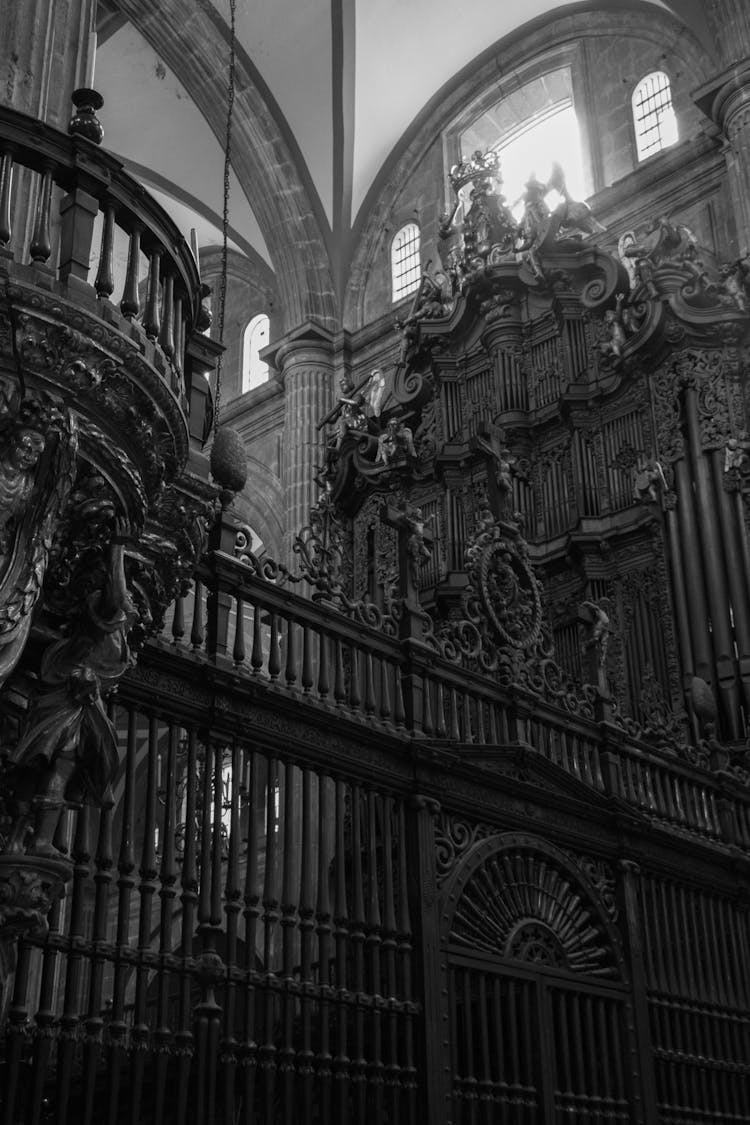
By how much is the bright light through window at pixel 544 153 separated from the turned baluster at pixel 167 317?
14.4 metres

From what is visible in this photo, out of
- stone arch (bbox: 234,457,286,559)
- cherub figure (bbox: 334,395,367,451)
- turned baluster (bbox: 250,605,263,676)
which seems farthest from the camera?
stone arch (bbox: 234,457,286,559)

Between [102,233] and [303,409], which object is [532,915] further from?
[303,409]

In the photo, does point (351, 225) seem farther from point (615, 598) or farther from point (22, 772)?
point (22, 772)

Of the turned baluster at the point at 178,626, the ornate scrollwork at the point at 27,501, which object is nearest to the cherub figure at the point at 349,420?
the turned baluster at the point at 178,626

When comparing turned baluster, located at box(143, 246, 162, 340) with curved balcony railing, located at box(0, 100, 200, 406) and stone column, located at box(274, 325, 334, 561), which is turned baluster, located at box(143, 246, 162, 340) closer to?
curved balcony railing, located at box(0, 100, 200, 406)

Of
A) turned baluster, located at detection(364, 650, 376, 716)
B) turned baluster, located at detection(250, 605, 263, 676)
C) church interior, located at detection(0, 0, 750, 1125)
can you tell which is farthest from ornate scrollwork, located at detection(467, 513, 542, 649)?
turned baluster, located at detection(250, 605, 263, 676)

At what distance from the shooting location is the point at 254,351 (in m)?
25.4

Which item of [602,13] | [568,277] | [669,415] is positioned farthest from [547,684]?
[602,13]

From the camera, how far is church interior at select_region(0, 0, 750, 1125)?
19.0 ft

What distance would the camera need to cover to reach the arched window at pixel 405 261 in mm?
22438

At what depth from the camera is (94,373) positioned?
18.1 feet

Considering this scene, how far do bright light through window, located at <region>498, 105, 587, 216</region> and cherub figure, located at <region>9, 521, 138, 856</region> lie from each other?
51.4 feet

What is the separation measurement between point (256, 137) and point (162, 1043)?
1878 cm

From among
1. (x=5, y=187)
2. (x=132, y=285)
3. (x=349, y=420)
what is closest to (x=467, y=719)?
(x=132, y=285)
